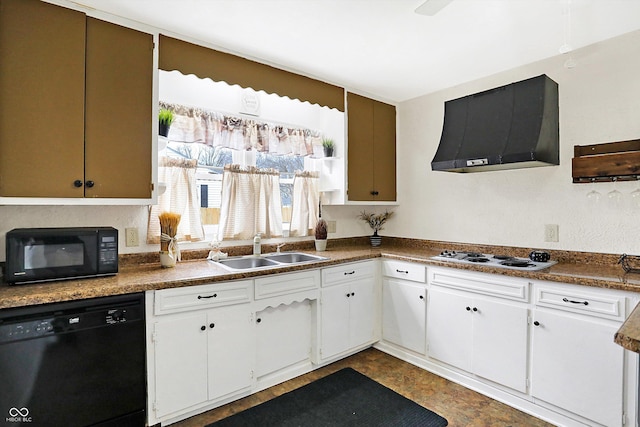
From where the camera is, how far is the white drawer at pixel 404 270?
9.10 feet

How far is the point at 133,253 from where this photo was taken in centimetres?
234

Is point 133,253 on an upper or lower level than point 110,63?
lower

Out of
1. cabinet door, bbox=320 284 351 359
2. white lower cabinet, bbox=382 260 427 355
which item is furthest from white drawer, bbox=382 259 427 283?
cabinet door, bbox=320 284 351 359

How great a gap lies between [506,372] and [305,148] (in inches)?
96.4

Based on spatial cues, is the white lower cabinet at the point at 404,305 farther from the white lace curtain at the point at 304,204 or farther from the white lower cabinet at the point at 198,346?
the white lower cabinet at the point at 198,346

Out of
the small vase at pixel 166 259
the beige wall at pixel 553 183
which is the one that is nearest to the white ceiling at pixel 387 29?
the beige wall at pixel 553 183

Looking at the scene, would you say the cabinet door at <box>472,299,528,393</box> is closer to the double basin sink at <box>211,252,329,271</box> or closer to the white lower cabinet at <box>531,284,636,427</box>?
the white lower cabinet at <box>531,284,636,427</box>

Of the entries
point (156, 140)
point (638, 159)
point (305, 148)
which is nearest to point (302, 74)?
point (305, 148)

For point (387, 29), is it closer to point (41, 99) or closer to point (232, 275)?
point (232, 275)

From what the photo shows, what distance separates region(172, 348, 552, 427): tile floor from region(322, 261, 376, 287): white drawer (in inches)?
28.4

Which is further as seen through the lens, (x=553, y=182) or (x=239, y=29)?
(x=553, y=182)

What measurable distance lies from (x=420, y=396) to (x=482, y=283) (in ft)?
3.02

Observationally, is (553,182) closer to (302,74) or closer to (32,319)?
(302,74)

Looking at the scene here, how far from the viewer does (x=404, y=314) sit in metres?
2.91
